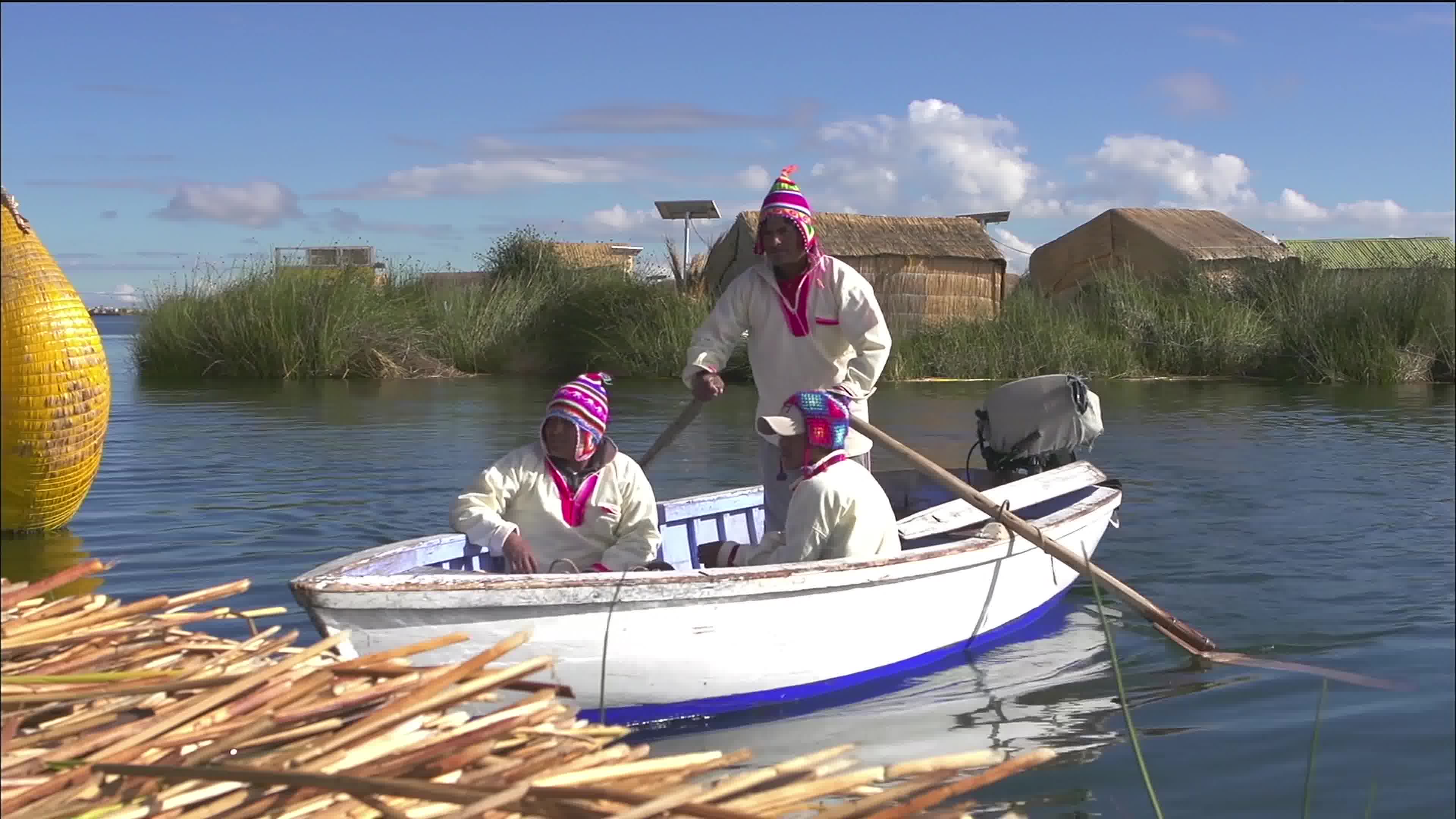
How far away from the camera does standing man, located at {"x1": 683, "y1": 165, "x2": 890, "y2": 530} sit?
6516 millimetres

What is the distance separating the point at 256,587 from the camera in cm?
823

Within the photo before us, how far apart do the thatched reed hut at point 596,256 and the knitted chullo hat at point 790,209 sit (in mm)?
21349

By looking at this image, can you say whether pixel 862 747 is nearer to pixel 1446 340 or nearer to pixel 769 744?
pixel 769 744

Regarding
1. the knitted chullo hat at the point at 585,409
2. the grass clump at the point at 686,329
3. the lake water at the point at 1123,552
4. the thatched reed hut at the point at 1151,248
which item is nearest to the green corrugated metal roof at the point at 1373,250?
the thatched reed hut at the point at 1151,248

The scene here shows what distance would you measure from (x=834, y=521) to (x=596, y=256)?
27.4 m

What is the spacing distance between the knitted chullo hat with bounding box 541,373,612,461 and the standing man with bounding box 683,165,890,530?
762mm

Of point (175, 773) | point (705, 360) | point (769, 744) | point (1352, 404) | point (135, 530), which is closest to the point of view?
point (175, 773)

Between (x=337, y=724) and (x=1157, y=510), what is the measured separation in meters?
10.3

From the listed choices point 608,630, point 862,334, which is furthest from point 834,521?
point 608,630

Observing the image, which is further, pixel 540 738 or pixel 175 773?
pixel 540 738

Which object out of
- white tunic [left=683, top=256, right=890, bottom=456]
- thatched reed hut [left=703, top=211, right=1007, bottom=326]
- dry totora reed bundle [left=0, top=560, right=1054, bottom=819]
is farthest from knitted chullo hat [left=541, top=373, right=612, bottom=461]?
thatched reed hut [left=703, top=211, right=1007, bottom=326]

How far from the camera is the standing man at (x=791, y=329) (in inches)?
257

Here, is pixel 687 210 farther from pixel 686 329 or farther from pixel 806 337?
pixel 806 337

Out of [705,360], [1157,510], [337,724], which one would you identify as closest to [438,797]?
[337,724]
